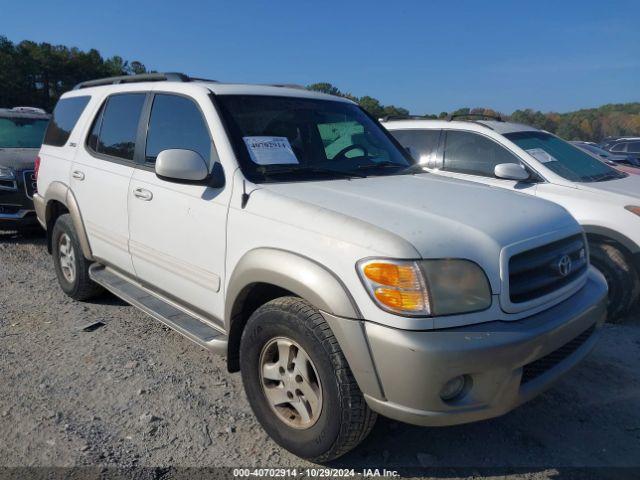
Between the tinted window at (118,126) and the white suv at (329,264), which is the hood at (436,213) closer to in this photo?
the white suv at (329,264)

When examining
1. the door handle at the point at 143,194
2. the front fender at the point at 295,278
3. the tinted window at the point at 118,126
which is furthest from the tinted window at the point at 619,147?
the front fender at the point at 295,278

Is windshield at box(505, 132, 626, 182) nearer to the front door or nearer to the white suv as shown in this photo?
the front door

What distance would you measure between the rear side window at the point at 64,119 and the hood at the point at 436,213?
2.86 metres

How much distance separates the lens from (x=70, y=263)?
4.78m

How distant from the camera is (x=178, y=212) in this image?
320 centimetres

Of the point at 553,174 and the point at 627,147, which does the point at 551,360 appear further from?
the point at 627,147

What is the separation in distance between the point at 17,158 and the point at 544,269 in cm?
719

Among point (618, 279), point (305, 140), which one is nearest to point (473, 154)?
point (618, 279)

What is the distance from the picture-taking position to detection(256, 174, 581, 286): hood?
227 cm

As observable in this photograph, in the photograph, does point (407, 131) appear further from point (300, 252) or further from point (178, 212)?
point (300, 252)

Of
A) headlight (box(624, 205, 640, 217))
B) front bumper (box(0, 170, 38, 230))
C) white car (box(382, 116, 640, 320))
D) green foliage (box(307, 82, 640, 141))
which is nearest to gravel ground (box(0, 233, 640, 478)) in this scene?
white car (box(382, 116, 640, 320))

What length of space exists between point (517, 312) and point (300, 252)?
1021mm

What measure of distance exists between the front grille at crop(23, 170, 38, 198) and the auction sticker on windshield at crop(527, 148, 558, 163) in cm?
626

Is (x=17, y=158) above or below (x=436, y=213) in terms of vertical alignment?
below
